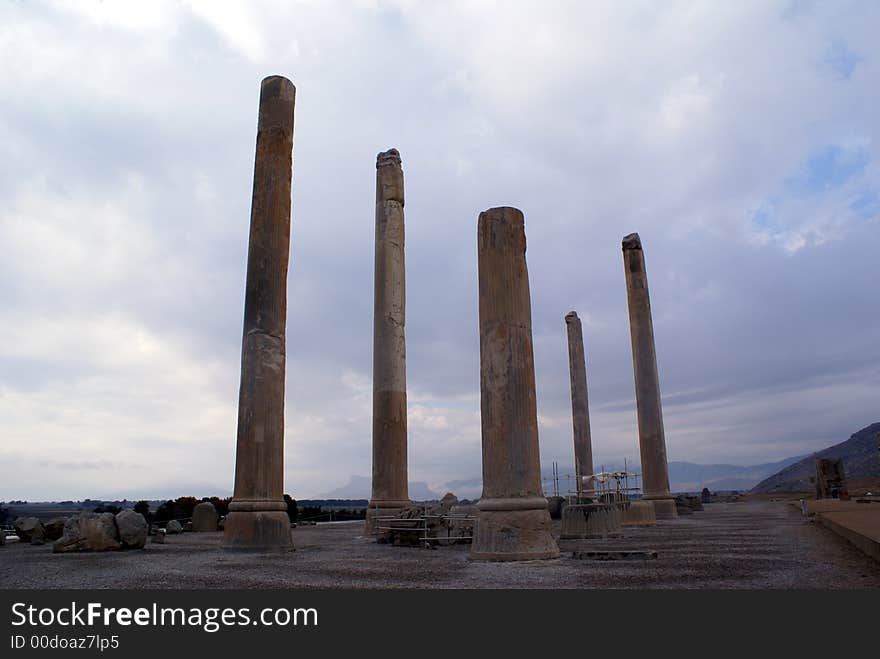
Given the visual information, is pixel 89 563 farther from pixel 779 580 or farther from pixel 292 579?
pixel 779 580

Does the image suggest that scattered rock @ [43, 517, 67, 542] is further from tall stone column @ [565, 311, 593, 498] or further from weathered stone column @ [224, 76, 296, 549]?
tall stone column @ [565, 311, 593, 498]

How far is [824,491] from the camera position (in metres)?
42.1

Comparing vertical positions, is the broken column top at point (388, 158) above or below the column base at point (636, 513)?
above

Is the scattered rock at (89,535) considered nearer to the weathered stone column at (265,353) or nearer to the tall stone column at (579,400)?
the weathered stone column at (265,353)

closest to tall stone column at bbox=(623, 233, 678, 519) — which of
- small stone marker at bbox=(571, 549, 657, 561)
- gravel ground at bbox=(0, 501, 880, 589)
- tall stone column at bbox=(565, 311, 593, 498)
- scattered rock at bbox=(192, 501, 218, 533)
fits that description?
tall stone column at bbox=(565, 311, 593, 498)

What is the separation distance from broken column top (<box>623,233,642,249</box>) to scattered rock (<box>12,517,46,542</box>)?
2207 centimetres

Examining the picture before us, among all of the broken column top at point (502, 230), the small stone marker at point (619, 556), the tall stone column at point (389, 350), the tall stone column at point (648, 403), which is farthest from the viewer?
the tall stone column at point (648, 403)

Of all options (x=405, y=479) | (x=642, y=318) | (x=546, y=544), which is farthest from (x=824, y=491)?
(x=546, y=544)

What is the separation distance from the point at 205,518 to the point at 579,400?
17.3 meters

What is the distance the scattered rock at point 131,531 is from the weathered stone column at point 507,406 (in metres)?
9.00

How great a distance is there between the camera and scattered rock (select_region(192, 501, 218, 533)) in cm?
2719

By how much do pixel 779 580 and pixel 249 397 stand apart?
36.4 ft

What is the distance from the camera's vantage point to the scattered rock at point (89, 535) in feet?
52.6

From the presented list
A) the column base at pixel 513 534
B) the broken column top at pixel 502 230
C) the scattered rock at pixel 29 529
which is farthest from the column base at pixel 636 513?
the scattered rock at pixel 29 529
